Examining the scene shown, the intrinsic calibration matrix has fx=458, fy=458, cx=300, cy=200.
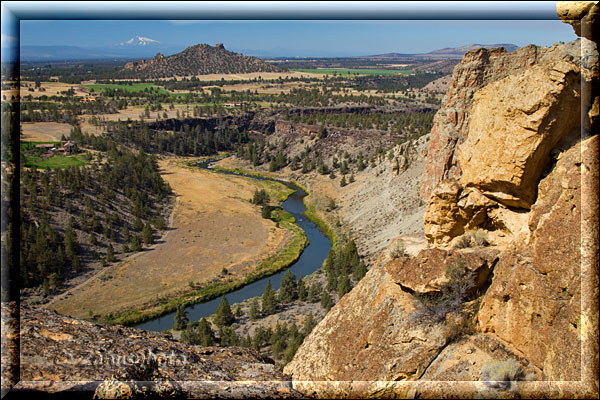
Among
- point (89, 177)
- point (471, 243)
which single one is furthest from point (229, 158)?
point (471, 243)

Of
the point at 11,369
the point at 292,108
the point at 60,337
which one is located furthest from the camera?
the point at 292,108

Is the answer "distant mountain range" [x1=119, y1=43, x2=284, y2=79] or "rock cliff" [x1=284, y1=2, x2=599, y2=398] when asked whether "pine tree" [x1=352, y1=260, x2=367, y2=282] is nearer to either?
"rock cliff" [x1=284, y1=2, x2=599, y2=398]

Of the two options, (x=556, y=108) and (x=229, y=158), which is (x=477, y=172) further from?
(x=229, y=158)

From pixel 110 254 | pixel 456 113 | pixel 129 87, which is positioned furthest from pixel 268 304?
pixel 129 87

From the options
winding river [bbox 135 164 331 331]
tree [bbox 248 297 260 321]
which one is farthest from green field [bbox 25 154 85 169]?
tree [bbox 248 297 260 321]

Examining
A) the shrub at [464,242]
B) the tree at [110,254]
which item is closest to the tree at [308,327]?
the shrub at [464,242]

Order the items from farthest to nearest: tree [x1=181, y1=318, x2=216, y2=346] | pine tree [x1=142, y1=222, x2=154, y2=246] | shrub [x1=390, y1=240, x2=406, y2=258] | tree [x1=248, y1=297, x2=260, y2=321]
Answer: pine tree [x1=142, y1=222, x2=154, y2=246]
tree [x1=248, y1=297, x2=260, y2=321]
tree [x1=181, y1=318, x2=216, y2=346]
shrub [x1=390, y1=240, x2=406, y2=258]
